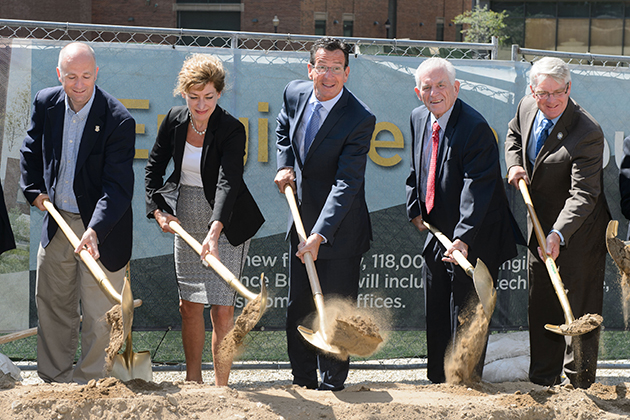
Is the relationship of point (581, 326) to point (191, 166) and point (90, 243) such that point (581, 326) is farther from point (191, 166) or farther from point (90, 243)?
point (90, 243)

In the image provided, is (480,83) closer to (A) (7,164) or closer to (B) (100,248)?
(B) (100,248)

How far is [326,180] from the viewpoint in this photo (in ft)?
13.4

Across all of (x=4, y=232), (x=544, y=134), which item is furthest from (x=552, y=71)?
(x=4, y=232)

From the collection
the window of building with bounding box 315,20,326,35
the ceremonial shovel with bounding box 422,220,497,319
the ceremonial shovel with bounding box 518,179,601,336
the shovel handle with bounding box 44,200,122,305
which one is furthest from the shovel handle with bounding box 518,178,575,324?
the window of building with bounding box 315,20,326,35

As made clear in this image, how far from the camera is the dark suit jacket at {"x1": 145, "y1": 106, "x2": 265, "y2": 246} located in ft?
13.4

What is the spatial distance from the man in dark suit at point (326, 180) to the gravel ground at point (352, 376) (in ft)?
3.72

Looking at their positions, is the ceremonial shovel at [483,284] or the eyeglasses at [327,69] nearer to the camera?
the ceremonial shovel at [483,284]

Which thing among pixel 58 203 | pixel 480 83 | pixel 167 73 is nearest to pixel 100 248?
pixel 58 203

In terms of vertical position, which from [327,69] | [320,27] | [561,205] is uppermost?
[320,27]

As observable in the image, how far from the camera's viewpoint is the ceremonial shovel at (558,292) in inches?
142

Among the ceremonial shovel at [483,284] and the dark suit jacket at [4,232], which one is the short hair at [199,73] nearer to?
the dark suit jacket at [4,232]

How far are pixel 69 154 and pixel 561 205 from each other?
3.06m

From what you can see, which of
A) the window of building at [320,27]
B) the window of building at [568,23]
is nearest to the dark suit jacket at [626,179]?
the window of building at [320,27]

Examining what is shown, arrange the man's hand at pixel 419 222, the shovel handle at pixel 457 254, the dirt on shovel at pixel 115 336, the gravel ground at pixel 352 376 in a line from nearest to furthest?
the dirt on shovel at pixel 115 336 → the shovel handle at pixel 457 254 → the man's hand at pixel 419 222 → the gravel ground at pixel 352 376
